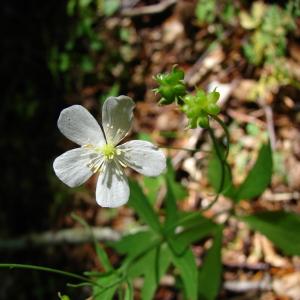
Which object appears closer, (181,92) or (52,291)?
(181,92)

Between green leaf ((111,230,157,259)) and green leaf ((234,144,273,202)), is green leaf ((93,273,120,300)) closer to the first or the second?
green leaf ((111,230,157,259))

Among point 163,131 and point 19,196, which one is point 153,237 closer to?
point 163,131

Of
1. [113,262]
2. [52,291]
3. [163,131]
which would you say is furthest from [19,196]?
[163,131]

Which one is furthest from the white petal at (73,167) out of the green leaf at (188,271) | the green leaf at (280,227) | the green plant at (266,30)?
the green plant at (266,30)

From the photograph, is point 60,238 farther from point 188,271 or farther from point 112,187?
point 112,187

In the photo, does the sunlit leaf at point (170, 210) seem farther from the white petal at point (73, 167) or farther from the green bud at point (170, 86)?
the green bud at point (170, 86)

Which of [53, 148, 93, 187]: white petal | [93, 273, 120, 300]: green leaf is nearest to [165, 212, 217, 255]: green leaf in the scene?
[93, 273, 120, 300]: green leaf

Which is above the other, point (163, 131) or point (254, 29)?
point (254, 29)
